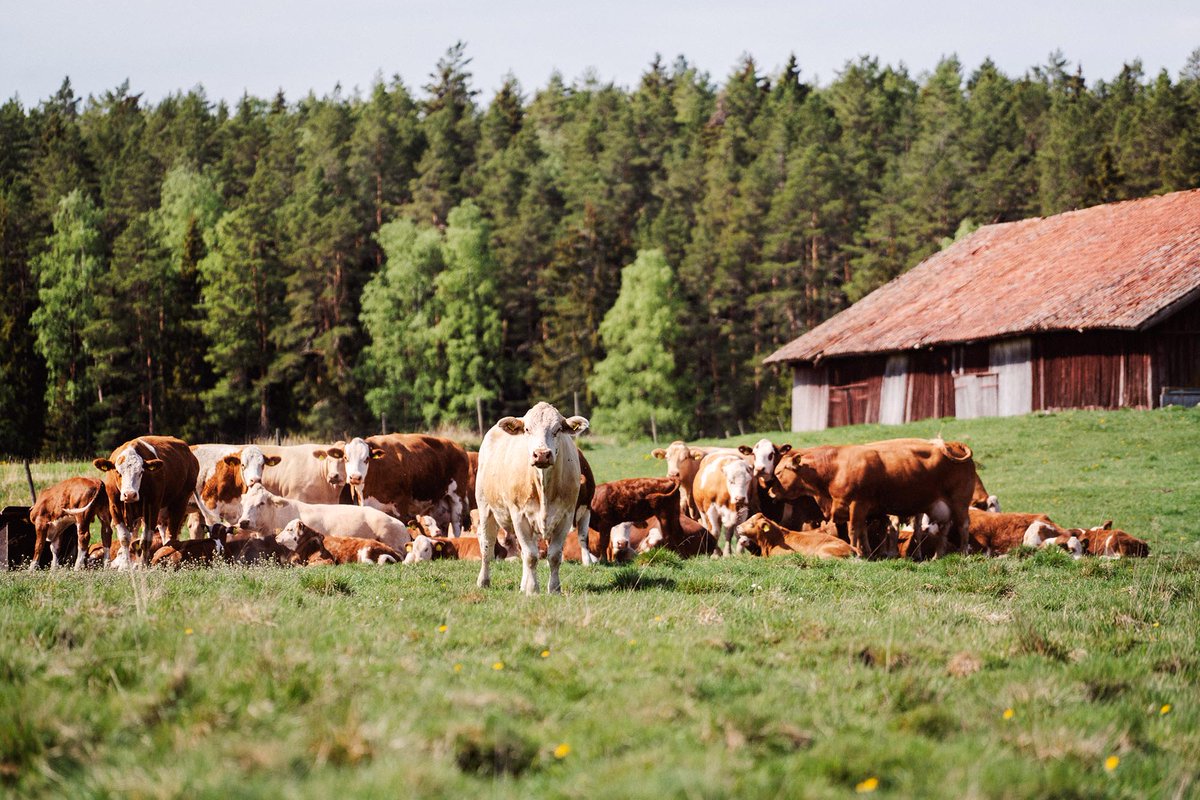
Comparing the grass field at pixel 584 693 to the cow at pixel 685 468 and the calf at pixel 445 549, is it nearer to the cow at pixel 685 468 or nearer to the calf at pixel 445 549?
the calf at pixel 445 549

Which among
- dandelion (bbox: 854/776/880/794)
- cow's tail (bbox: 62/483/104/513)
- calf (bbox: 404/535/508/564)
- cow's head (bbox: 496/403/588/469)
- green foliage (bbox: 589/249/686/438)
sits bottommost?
calf (bbox: 404/535/508/564)

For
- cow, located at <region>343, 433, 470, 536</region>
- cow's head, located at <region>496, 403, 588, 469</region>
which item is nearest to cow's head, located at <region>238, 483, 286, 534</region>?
cow, located at <region>343, 433, 470, 536</region>

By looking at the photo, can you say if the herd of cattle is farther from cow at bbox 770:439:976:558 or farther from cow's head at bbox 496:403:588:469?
cow's head at bbox 496:403:588:469

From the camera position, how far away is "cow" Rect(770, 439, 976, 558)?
16.1m

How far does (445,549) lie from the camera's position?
16062mm

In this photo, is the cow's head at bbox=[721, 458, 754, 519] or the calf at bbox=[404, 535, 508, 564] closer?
the calf at bbox=[404, 535, 508, 564]

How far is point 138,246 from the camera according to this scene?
6172cm

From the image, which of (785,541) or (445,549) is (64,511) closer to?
(445,549)

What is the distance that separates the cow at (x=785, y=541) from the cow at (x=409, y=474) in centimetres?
623

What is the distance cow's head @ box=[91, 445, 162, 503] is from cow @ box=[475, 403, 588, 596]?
621 cm

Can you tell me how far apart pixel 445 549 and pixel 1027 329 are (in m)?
23.8

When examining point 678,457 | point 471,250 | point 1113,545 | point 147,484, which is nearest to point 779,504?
point 678,457

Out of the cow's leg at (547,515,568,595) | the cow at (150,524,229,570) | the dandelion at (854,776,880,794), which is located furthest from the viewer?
the cow at (150,524,229,570)

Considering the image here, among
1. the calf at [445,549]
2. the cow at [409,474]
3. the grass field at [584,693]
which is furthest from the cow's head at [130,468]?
the grass field at [584,693]
